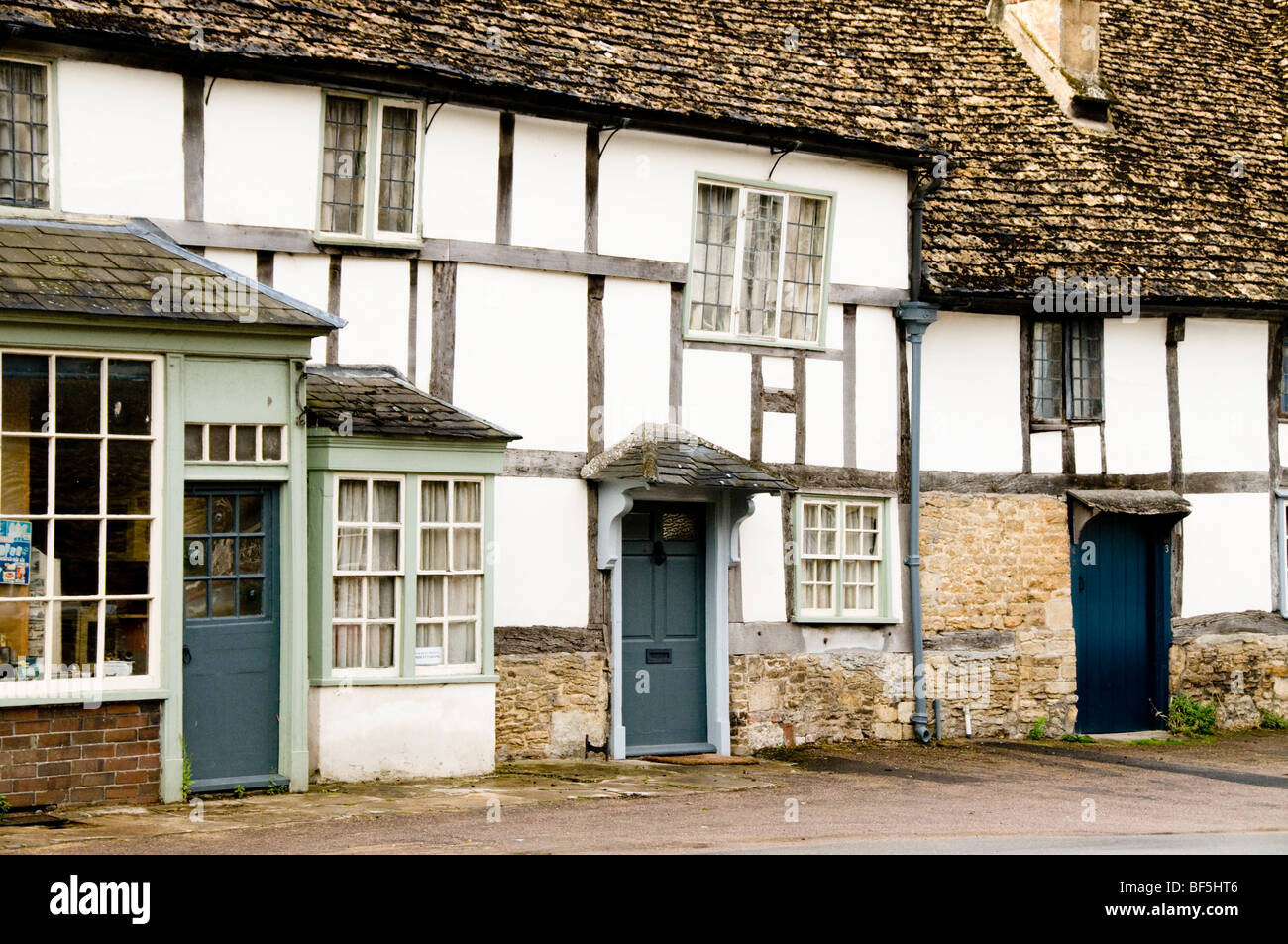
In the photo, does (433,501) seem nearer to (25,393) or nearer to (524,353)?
(524,353)

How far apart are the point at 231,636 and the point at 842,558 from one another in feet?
23.9

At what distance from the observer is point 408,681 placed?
14.3 m

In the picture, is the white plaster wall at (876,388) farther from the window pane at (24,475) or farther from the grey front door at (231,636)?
the window pane at (24,475)

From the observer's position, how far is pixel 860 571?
18.5 meters

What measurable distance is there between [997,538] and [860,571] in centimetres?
171

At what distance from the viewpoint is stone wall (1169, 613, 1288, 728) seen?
2012 centimetres

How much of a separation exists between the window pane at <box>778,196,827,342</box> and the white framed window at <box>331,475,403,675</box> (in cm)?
525

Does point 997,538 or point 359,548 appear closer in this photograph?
point 359,548

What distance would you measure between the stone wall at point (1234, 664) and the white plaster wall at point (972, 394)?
10.0 ft

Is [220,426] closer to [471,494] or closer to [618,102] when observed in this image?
[471,494]

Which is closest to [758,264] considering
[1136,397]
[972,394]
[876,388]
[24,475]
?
[876,388]

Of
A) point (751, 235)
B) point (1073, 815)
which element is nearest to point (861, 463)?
point (751, 235)

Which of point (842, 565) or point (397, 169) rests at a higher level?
point (397, 169)

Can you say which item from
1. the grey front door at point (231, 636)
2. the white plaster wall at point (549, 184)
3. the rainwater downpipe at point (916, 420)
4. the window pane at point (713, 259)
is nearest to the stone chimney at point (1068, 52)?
the rainwater downpipe at point (916, 420)
